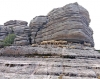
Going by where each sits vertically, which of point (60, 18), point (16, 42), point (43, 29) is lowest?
point (16, 42)

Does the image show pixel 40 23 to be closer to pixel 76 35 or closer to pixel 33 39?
pixel 33 39

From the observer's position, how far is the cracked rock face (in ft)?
153

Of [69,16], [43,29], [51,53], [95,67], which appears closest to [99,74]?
[95,67]

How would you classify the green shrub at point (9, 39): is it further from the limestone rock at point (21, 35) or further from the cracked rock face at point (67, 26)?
the cracked rock face at point (67, 26)

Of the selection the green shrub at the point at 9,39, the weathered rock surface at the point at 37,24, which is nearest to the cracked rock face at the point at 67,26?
the weathered rock surface at the point at 37,24

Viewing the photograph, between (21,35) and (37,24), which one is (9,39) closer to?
(21,35)

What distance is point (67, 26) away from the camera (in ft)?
156

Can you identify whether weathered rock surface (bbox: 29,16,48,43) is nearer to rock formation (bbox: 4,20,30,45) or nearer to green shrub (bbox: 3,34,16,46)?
rock formation (bbox: 4,20,30,45)

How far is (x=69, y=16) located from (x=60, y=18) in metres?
3.11

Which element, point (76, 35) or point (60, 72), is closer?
point (60, 72)

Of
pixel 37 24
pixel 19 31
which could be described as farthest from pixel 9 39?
pixel 37 24

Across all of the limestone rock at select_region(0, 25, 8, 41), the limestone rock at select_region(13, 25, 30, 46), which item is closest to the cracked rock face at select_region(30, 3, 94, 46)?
the limestone rock at select_region(13, 25, 30, 46)

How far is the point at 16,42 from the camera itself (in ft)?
193

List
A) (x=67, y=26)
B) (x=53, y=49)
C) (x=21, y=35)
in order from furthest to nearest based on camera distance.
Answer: (x=21, y=35)
(x=67, y=26)
(x=53, y=49)
